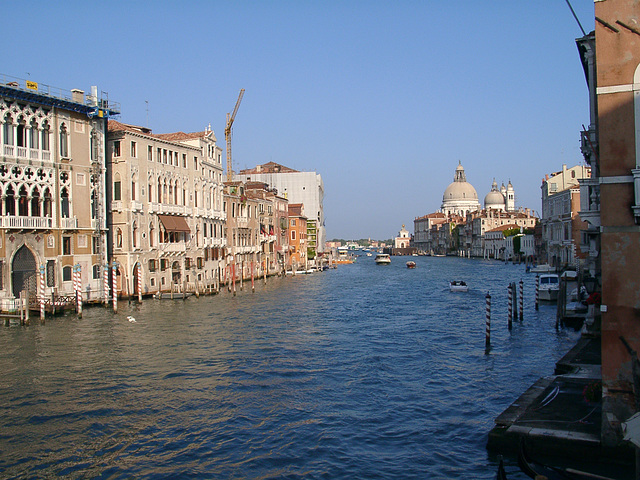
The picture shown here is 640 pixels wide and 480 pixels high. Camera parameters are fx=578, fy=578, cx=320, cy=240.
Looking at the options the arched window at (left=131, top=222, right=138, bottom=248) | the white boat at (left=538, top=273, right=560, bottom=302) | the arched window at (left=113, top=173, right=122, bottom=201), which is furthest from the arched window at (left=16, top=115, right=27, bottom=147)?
the white boat at (left=538, top=273, right=560, bottom=302)

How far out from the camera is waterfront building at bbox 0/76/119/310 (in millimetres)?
24625

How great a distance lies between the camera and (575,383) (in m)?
11.5

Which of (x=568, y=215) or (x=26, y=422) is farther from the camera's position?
(x=568, y=215)

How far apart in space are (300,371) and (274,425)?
4198 millimetres

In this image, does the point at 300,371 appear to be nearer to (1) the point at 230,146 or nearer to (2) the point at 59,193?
(2) the point at 59,193

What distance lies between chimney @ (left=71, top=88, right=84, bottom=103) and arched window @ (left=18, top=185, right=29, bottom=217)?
546 cm

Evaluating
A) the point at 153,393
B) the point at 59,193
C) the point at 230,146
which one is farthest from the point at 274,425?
the point at 230,146

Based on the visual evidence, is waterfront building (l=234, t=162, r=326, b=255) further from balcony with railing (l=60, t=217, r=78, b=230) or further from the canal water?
the canal water

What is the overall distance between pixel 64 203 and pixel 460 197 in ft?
506

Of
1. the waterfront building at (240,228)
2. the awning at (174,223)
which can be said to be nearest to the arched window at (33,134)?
the awning at (174,223)

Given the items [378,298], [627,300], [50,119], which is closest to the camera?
[627,300]

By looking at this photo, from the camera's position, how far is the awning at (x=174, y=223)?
34094mm

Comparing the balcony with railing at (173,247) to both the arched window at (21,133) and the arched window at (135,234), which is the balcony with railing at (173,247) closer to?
the arched window at (135,234)

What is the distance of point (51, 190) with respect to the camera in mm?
26578
